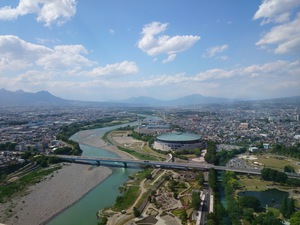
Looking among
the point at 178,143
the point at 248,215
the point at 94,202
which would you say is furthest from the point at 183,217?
the point at 178,143

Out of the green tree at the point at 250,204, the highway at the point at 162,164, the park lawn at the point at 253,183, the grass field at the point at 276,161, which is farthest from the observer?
the grass field at the point at 276,161

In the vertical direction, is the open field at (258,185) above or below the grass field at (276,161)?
above

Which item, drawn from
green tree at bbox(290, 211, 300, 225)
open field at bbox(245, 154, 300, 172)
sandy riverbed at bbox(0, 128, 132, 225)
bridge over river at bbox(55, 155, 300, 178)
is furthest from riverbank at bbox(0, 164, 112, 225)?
open field at bbox(245, 154, 300, 172)

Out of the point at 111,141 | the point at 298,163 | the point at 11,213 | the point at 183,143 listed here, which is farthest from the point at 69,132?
the point at 298,163

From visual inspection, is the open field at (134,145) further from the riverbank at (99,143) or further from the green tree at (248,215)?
the green tree at (248,215)

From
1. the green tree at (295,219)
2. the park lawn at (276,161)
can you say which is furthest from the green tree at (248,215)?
the park lawn at (276,161)

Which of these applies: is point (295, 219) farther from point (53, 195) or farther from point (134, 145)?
point (134, 145)

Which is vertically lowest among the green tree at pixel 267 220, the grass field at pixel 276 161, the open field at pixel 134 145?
the grass field at pixel 276 161
